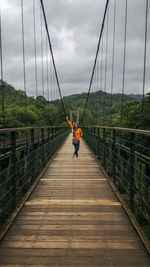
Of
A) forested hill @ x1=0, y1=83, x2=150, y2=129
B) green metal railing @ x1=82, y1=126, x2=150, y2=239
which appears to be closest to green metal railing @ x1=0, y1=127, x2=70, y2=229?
green metal railing @ x1=82, y1=126, x2=150, y2=239

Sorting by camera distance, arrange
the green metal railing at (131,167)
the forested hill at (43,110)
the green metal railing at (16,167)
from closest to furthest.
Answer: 1. the green metal railing at (131,167)
2. the green metal railing at (16,167)
3. the forested hill at (43,110)

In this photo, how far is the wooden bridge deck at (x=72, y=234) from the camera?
1.52 metres

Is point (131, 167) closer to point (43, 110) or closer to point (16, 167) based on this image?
point (16, 167)

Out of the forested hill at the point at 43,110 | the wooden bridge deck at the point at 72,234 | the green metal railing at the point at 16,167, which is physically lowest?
the wooden bridge deck at the point at 72,234

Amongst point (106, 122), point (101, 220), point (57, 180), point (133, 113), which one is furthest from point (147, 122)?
point (101, 220)

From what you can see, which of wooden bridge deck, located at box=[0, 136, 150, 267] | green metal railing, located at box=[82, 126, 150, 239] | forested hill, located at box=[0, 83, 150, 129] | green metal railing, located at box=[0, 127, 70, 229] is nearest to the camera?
wooden bridge deck, located at box=[0, 136, 150, 267]

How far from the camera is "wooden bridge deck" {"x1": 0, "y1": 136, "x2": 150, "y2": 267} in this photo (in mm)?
1522

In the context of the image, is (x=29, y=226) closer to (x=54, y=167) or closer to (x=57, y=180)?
(x=57, y=180)

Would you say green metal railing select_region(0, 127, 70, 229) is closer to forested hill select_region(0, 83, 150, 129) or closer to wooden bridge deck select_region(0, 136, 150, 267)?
wooden bridge deck select_region(0, 136, 150, 267)

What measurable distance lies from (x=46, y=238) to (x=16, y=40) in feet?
39.4

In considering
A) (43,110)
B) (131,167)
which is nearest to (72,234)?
(131,167)

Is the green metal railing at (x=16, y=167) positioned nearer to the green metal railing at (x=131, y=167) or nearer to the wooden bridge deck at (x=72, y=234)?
the wooden bridge deck at (x=72, y=234)

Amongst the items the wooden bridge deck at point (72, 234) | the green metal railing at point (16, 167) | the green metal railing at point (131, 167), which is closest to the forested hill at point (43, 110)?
the green metal railing at point (16, 167)

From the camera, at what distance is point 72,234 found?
1.84m
